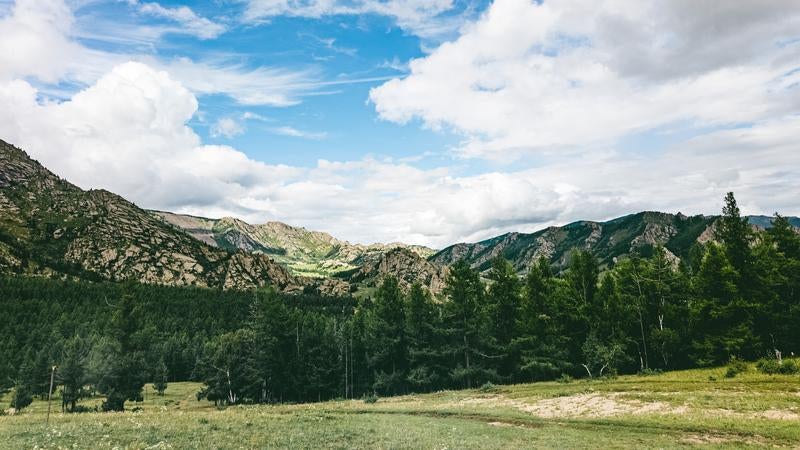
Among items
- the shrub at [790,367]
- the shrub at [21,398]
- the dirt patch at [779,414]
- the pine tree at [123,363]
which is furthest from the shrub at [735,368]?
the shrub at [21,398]

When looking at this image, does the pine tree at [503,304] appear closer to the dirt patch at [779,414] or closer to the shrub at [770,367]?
the shrub at [770,367]

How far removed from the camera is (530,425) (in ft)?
114

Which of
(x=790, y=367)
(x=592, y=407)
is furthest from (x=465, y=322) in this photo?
(x=790, y=367)

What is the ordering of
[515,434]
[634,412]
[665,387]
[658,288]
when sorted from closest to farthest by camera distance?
1. [515,434]
2. [634,412]
3. [665,387]
4. [658,288]

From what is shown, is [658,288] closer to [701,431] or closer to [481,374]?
[481,374]

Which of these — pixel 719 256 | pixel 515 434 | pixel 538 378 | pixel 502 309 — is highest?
pixel 719 256

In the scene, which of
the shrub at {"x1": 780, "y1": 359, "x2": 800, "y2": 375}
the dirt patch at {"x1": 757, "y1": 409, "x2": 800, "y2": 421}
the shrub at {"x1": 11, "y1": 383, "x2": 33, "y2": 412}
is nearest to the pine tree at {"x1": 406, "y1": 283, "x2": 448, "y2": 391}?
the shrub at {"x1": 780, "y1": 359, "x2": 800, "y2": 375}

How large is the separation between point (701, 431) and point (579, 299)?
4719cm

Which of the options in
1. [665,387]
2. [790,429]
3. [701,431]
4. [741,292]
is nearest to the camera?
[790,429]

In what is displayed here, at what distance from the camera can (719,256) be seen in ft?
203

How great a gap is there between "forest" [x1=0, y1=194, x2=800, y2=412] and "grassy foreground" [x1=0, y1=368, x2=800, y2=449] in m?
16.0

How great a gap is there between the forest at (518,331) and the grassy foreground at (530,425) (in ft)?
52.4

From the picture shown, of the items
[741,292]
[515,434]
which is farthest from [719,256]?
[515,434]

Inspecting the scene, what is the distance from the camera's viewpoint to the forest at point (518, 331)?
59.8 meters
